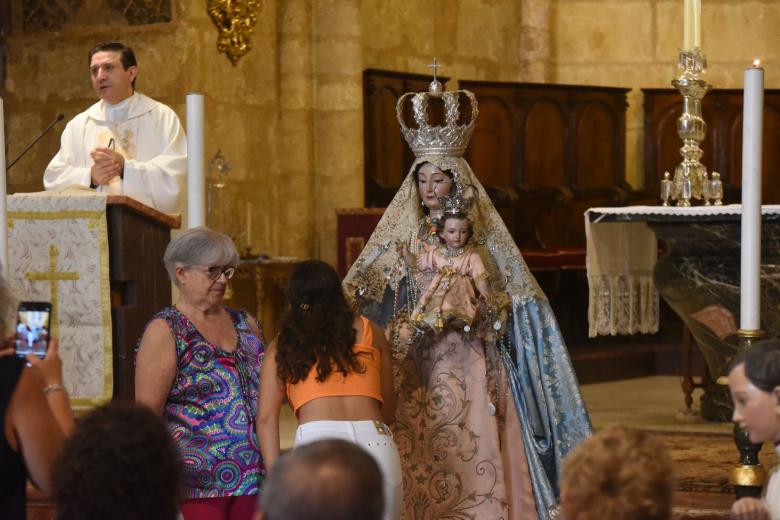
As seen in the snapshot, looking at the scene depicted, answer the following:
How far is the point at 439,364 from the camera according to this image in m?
5.36

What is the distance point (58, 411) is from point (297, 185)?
746 centimetres

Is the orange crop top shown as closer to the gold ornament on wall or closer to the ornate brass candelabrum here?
the ornate brass candelabrum

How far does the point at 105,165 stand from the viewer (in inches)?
238

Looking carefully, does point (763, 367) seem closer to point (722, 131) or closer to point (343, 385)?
point (343, 385)

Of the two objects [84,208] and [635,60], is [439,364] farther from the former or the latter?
[635,60]

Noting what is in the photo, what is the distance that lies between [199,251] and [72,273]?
143 cm

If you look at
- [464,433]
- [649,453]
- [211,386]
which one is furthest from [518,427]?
[649,453]

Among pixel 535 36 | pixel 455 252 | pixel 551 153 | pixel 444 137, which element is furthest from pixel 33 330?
pixel 535 36

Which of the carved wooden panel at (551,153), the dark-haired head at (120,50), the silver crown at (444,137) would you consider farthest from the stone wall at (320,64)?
the silver crown at (444,137)

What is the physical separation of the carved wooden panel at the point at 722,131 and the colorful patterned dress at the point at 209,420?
25.7 feet

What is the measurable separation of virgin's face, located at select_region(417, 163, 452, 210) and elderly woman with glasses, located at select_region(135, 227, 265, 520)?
3.60ft

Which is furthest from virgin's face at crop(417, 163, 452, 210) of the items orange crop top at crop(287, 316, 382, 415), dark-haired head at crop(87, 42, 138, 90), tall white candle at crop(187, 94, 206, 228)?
dark-haired head at crop(87, 42, 138, 90)

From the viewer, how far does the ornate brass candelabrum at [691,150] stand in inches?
289

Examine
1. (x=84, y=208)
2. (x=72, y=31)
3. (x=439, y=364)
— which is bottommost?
(x=439, y=364)
